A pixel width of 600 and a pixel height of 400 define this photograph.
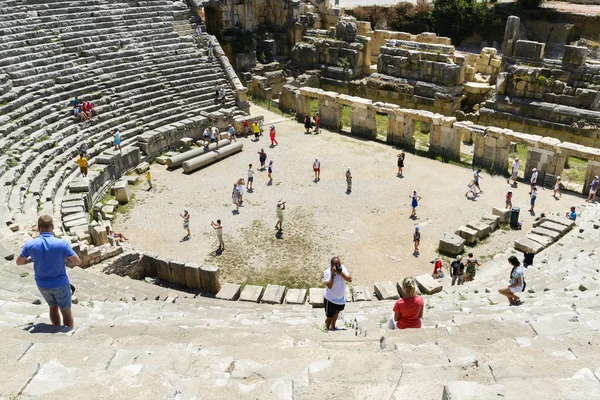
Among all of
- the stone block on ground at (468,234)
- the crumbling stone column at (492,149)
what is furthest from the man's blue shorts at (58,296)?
the crumbling stone column at (492,149)

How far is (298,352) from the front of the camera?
5594 mm

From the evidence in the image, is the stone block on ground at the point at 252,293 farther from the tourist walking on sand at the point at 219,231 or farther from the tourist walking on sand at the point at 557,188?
the tourist walking on sand at the point at 557,188

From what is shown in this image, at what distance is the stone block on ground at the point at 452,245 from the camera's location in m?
14.5

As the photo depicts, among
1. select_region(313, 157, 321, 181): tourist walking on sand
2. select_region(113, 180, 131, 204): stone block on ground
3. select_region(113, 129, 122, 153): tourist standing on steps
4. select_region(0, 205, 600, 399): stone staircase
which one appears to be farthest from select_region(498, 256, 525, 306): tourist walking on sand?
select_region(113, 129, 122, 153): tourist standing on steps

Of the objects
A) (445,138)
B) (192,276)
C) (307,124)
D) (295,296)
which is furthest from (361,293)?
(307,124)

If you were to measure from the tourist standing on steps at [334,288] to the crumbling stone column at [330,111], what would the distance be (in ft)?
53.4

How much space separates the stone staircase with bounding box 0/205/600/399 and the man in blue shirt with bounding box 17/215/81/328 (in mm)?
357

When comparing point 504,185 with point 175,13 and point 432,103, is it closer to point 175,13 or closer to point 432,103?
point 432,103

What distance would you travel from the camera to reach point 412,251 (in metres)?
14.7

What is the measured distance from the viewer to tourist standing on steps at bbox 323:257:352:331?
812cm

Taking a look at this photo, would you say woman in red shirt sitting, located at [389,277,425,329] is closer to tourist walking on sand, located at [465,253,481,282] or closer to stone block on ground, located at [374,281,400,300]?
stone block on ground, located at [374,281,400,300]

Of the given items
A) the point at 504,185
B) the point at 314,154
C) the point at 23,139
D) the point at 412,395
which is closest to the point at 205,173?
the point at 314,154

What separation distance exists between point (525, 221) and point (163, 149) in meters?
12.8

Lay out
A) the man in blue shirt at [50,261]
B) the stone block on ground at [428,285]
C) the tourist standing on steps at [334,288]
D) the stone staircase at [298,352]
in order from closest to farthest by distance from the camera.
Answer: the stone staircase at [298,352], the man in blue shirt at [50,261], the tourist standing on steps at [334,288], the stone block on ground at [428,285]
